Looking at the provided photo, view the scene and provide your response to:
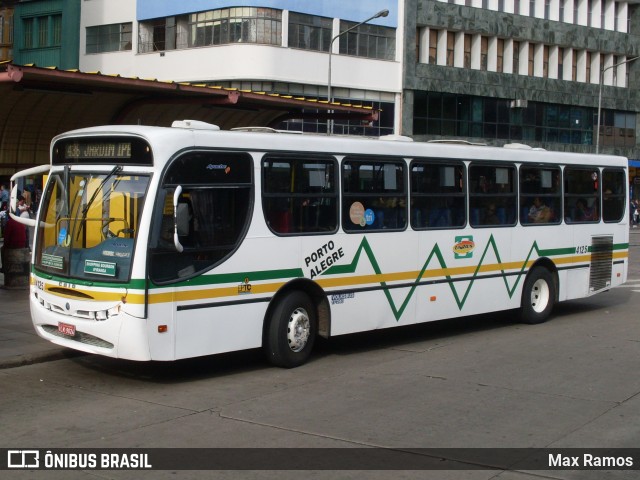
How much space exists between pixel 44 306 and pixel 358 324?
3.88 meters

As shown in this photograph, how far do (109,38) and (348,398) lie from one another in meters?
44.9

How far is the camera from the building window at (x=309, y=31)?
149 feet

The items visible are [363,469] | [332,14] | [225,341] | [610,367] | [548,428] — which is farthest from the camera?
[332,14]

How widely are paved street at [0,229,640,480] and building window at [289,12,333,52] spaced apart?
34.0 m

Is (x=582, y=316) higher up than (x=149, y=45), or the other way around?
(x=149, y=45)

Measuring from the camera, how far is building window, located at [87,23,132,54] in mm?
49688

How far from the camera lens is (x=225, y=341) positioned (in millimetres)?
10031

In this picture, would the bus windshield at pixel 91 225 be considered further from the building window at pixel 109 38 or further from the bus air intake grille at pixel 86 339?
the building window at pixel 109 38

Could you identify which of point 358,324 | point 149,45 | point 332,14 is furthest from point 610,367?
point 149,45

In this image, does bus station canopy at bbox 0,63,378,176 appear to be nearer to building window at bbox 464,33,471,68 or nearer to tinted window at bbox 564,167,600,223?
tinted window at bbox 564,167,600,223

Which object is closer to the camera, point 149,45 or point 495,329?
point 495,329

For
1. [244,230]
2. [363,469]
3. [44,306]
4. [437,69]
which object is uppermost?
[437,69]

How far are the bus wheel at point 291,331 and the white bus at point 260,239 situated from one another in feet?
0.06

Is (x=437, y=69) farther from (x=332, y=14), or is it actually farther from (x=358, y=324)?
(x=358, y=324)
